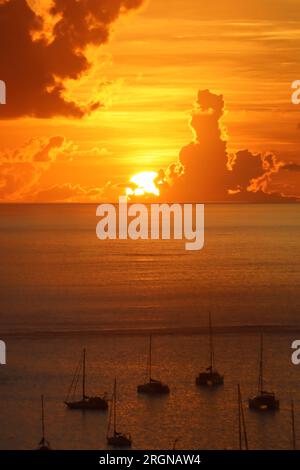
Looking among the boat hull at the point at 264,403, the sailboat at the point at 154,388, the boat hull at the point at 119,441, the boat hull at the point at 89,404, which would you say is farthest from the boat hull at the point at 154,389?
the boat hull at the point at 119,441

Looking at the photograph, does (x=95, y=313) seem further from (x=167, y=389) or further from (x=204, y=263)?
(x=204, y=263)

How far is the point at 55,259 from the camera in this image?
188m

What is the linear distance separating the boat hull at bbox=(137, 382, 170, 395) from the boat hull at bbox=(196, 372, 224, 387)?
296 centimetres

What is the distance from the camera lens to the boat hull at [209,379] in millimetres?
62850

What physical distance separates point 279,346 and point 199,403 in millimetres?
20964

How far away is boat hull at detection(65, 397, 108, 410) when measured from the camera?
2232 inches

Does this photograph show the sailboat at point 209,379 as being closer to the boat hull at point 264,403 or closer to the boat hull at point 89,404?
the boat hull at point 264,403

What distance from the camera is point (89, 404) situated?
187ft

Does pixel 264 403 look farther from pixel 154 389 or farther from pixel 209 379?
pixel 154 389

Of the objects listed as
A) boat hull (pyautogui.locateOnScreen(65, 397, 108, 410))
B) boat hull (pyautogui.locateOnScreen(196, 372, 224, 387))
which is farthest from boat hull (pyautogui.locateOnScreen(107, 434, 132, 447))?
boat hull (pyautogui.locateOnScreen(196, 372, 224, 387))

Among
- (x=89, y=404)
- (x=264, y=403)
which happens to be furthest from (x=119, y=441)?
(x=264, y=403)

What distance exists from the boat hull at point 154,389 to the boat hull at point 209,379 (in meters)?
2.96

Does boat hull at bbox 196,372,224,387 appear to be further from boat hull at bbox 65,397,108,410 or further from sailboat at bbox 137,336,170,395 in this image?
boat hull at bbox 65,397,108,410

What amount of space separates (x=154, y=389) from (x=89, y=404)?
5.21 metres
